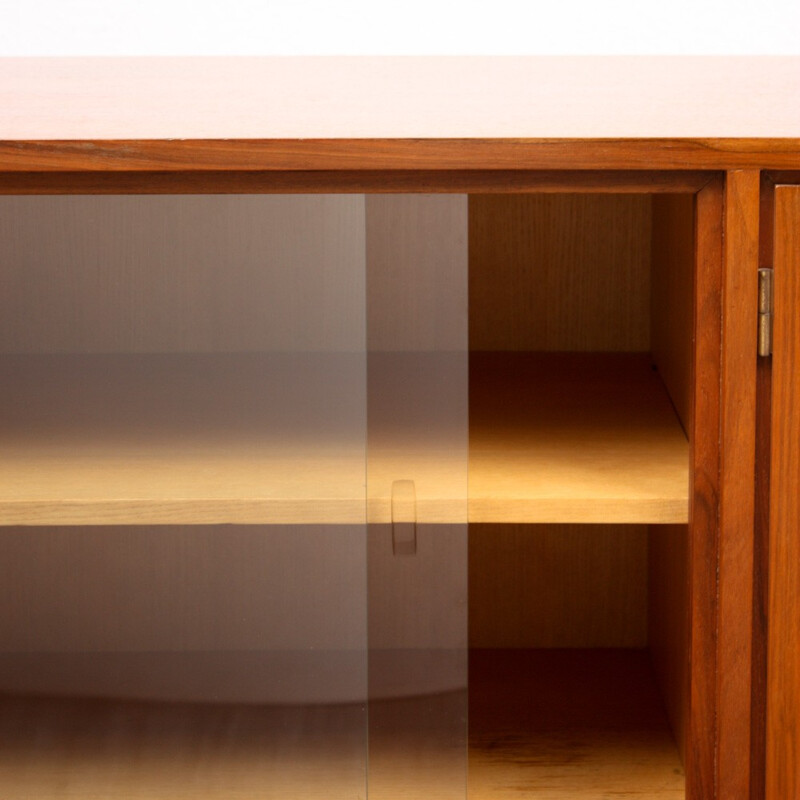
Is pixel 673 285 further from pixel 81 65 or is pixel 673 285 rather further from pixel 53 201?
pixel 81 65

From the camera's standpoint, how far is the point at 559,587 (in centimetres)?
97

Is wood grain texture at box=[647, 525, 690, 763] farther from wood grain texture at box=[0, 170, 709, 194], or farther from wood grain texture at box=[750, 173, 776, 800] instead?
wood grain texture at box=[0, 170, 709, 194]

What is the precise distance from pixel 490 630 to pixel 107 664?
0.24 meters

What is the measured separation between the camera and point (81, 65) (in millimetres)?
1082

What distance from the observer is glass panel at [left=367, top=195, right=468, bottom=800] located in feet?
2.20

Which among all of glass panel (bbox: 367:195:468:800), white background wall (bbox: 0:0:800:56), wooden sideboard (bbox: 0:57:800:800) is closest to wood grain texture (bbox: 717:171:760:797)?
wooden sideboard (bbox: 0:57:800:800)

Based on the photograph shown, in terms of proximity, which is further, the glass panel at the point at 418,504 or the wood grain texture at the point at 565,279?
the wood grain texture at the point at 565,279

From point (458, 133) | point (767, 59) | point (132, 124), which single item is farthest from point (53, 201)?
point (767, 59)

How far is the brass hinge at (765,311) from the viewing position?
2.10 feet

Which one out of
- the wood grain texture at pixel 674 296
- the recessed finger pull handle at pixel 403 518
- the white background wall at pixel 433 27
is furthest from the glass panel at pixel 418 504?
the white background wall at pixel 433 27

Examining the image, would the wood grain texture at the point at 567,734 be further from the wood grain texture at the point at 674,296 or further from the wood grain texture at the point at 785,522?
the wood grain texture at the point at 674,296

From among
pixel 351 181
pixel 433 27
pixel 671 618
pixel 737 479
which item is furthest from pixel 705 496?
pixel 433 27

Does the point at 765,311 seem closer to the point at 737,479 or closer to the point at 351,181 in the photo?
the point at 737,479

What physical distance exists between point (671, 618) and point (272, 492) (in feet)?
0.89
